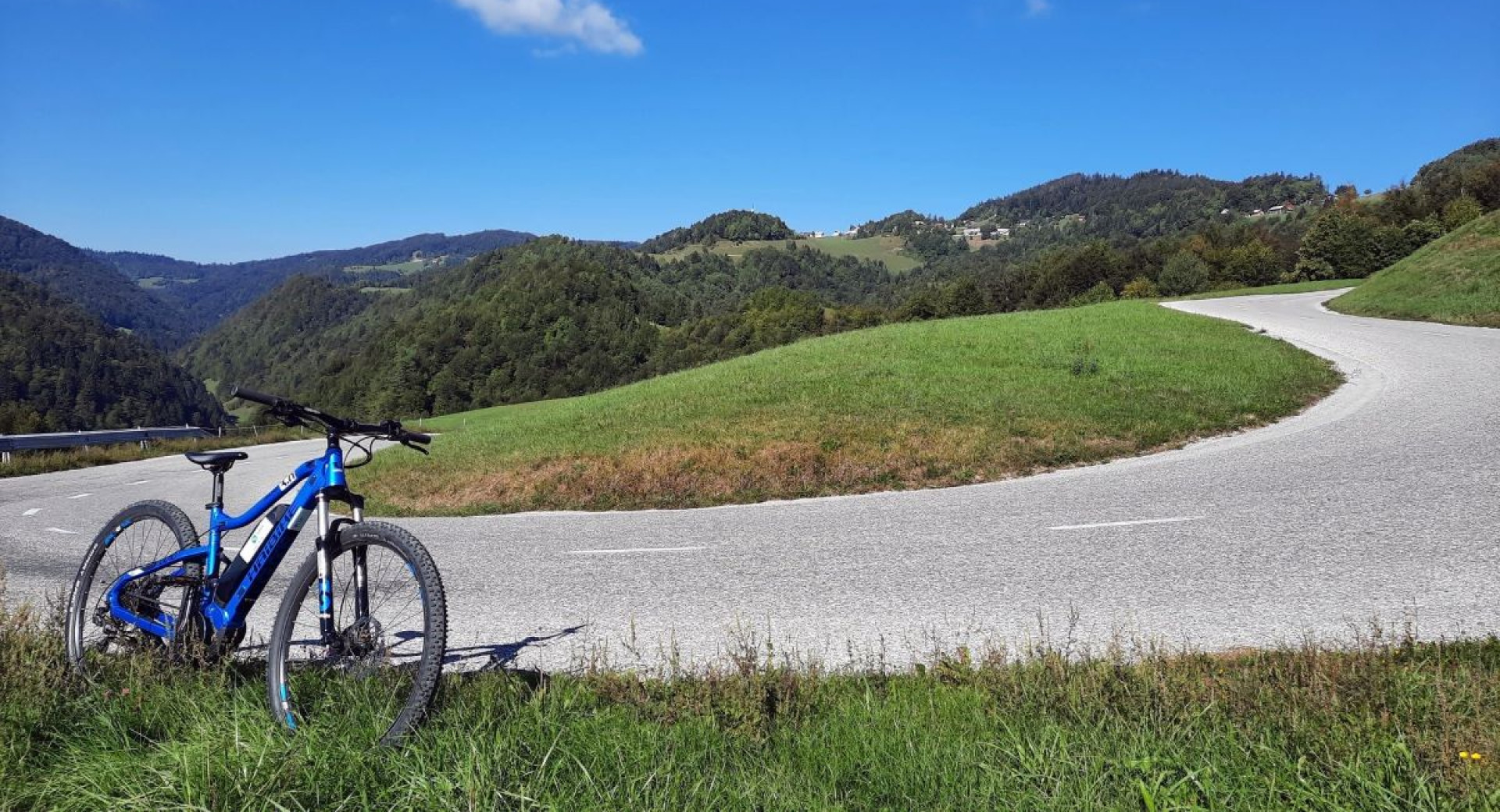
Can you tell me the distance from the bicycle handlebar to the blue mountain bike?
0.01 meters

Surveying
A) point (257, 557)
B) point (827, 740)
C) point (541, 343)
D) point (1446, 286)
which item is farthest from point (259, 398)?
point (541, 343)

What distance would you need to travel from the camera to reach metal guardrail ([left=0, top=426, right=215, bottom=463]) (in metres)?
25.2

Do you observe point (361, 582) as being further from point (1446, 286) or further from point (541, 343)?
point (541, 343)

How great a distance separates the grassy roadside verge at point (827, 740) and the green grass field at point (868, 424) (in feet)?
22.5

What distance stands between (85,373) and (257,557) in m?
167

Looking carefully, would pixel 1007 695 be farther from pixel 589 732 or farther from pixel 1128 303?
pixel 1128 303

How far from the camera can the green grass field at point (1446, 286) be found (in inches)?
1027

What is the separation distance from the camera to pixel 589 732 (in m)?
3.58

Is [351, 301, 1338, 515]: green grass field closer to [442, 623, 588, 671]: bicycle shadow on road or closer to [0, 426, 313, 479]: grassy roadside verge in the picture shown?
[442, 623, 588, 671]: bicycle shadow on road

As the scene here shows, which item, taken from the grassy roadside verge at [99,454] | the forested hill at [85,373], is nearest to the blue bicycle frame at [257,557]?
the grassy roadside verge at [99,454]

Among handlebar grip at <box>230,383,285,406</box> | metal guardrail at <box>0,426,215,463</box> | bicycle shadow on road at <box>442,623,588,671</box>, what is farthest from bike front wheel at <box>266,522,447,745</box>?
metal guardrail at <box>0,426,215,463</box>

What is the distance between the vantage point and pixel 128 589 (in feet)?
15.4

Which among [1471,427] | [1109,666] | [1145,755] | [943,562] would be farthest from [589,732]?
[1471,427]

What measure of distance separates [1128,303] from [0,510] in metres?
38.6
